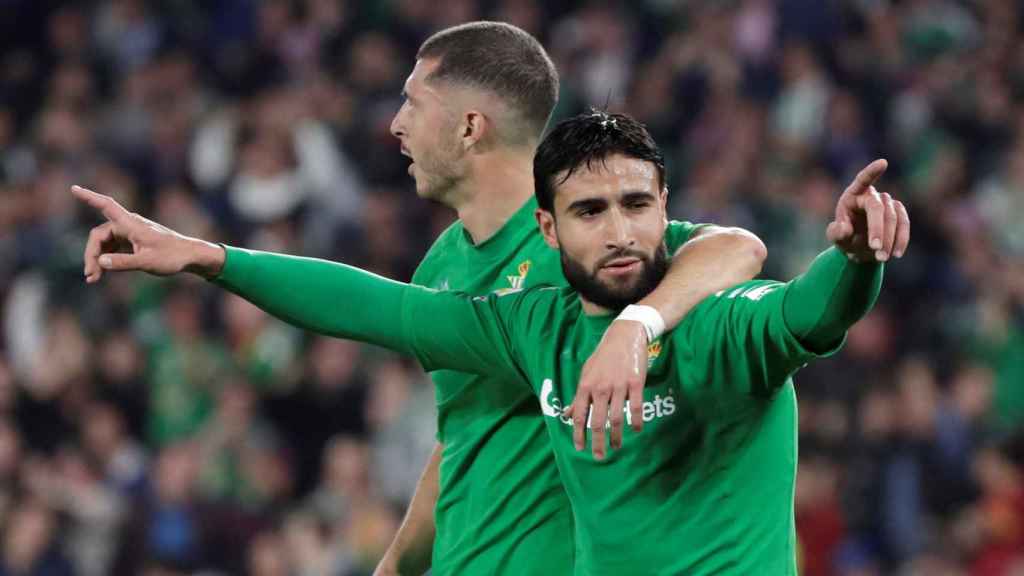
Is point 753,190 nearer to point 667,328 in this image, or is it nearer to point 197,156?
point 197,156

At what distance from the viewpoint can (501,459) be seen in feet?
13.3

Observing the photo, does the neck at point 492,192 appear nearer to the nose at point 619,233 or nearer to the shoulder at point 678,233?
the shoulder at point 678,233

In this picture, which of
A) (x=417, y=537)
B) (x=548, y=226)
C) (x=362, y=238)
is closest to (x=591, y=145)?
(x=548, y=226)

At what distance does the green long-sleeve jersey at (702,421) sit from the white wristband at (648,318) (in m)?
0.08

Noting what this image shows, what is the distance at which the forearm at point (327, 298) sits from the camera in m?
3.85

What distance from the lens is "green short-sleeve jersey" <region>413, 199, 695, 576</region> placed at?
401 cm

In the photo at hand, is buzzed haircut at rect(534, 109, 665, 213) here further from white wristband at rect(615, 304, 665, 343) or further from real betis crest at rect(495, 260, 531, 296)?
real betis crest at rect(495, 260, 531, 296)

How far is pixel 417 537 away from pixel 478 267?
0.73 meters

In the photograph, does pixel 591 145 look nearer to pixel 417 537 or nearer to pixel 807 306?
pixel 807 306

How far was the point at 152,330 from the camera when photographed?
388 inches

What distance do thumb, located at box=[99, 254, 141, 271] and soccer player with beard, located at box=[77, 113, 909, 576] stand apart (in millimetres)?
63

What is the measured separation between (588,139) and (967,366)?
216 inches

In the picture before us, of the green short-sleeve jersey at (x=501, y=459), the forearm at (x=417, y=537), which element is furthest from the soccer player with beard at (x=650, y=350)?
the forearm at (x=417, y=537)

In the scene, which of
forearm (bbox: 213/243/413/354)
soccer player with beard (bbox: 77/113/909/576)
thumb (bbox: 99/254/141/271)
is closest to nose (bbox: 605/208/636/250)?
soccer player with beard (bbox: 77/113/909/576)
